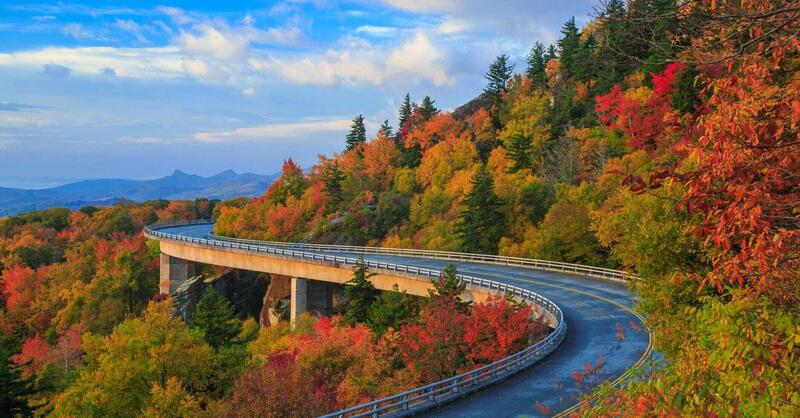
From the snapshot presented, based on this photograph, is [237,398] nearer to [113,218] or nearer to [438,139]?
[438,139]

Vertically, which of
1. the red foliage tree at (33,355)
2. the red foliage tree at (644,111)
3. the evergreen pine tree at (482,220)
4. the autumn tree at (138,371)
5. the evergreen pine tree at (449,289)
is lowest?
the red foliage tree at (33,355)

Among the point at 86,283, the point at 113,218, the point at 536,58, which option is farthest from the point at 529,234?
the point at 113,218

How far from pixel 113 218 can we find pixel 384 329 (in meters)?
Answer: 93.2

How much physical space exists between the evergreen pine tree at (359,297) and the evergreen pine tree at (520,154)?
31183mm

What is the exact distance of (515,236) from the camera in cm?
6519

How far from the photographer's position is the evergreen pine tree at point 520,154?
75.7 meters

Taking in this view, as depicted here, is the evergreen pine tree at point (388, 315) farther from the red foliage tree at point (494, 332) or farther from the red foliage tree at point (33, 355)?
the red foliage tree at point (33, 355)

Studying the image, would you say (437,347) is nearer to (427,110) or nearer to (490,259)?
(490,259)

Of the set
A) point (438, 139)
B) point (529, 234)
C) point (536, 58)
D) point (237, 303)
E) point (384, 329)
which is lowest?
point (237, 303)

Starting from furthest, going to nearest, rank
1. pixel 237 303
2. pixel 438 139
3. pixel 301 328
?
pixel 438 139 < pixel 237 303 < pixel 301 328

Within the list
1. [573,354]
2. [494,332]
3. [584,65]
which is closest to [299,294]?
[494,332]

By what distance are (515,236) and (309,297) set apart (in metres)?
21.7

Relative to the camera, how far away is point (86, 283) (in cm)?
8844

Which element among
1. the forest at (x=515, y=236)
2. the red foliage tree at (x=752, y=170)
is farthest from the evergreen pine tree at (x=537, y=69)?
the red foliage tree at (x=752, y=170)
